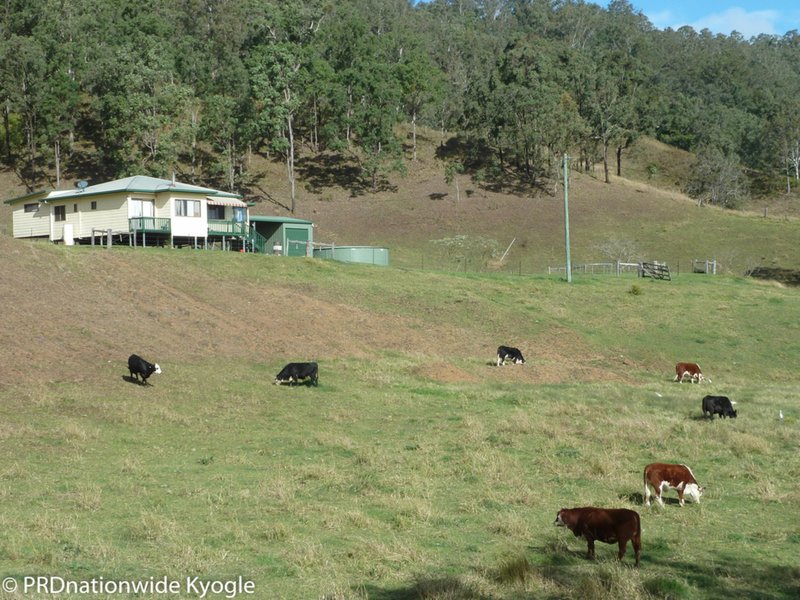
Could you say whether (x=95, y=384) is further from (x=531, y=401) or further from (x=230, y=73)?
(x=230, y=73)

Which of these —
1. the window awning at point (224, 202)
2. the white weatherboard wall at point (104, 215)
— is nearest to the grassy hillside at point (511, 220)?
the window awning at point (224, 202)

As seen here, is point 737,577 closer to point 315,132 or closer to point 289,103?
point 289,103

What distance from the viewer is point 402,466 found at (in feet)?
62.0

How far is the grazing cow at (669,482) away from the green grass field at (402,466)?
46 centimetres

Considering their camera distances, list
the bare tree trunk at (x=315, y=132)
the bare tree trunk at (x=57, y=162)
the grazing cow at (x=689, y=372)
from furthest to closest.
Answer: the bare tree trunk at (x=315, y=132), the bare tree trunk at (x=57, y=162), the grazing cow at (x=689, y=372)

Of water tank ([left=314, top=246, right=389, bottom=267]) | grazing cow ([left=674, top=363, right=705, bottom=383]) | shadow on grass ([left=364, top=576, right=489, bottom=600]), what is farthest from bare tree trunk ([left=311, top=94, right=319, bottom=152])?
shadow on grass ([left=364, top=576, right=489, bottom=600])

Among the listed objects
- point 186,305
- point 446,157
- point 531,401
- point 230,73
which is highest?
point 230,73

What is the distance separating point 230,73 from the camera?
99.8m

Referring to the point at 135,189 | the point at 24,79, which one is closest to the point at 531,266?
the point at 135,189

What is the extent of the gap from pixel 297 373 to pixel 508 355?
11.0m

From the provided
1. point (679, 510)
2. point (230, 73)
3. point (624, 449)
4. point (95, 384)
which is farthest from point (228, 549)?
point (230, 73)

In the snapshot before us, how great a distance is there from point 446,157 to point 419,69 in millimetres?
11467

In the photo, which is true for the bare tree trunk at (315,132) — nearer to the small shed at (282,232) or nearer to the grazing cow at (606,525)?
the small shed at (282,232)

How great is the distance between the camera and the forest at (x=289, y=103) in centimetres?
8950
